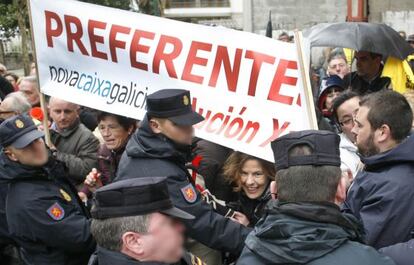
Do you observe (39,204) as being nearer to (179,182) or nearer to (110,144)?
(179,182)

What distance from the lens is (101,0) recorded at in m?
29.0

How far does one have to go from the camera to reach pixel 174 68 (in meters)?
4.14

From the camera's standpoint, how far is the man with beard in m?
2.60

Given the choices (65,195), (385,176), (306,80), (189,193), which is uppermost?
(306,80)

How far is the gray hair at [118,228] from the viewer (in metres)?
2.07

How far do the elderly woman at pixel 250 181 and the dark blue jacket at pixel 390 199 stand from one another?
3.88 feet

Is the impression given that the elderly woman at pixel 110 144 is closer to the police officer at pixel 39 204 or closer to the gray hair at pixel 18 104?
the police officer at pixel 39 204

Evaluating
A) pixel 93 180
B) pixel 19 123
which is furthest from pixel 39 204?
pixel 93 180

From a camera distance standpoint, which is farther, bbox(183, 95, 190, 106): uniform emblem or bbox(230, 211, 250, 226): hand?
bbox(230, 211, 250, 226): hand

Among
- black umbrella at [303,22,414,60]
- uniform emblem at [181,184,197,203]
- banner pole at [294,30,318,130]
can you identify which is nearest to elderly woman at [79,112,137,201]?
uniform emblem at [181,184,197,203]

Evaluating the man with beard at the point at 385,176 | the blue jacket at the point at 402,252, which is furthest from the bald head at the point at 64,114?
the blue jacket at the point at 402,252

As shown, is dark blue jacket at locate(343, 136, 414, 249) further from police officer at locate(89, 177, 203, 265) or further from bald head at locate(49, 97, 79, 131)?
bald head at locate(49, 97, 79, 131)

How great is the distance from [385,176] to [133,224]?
122 centimetres

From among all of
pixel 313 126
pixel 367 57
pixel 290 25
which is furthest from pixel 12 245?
pixel 290 25
